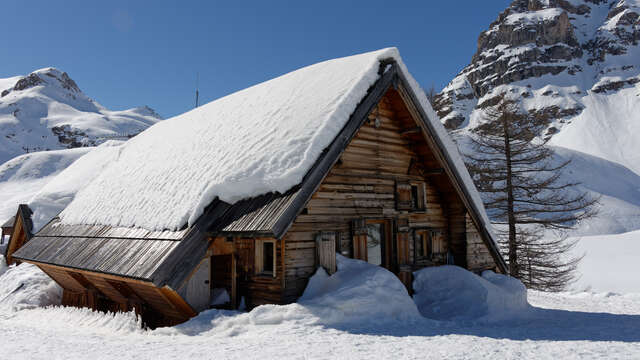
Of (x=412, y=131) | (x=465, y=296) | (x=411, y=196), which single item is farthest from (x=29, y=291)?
(x=465, y=296)

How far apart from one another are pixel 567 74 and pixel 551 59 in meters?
8.08

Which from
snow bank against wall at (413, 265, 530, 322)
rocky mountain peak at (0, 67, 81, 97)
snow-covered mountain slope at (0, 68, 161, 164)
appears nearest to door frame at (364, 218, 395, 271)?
snow bank against wall at (413, 265, 530, 322)

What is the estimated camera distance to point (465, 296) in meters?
11.2

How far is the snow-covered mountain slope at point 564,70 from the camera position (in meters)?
101

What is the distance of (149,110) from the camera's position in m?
178

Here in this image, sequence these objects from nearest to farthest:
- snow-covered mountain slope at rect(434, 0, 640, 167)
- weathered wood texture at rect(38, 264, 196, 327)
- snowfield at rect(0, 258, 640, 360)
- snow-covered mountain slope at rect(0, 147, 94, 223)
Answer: snowfield at rect(0, 258, 640, 360)
weathered wood texture at rect(38, 264, 196, 327)
snow-covered mountain slope at rect(0, 147, 94, 223)
snow-covered mountain slope at rect(434, 0, 640, 167)

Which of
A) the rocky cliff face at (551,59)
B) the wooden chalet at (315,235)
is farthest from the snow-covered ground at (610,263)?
the rocky cliff face at (551,59)

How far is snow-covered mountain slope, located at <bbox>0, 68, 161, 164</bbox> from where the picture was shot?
351 ft

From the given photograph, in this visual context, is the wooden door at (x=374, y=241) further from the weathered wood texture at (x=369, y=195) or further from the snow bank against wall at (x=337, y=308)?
the snow bank against wall at (x=337, y=308)

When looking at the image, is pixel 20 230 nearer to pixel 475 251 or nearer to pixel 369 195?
pixel 369 195

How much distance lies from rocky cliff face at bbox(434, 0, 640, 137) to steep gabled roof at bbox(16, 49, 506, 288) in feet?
351

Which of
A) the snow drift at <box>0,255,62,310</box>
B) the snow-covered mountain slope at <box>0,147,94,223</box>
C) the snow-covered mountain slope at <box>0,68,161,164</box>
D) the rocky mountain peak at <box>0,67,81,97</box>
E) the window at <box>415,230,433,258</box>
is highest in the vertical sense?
the rocky mountain peak at <box>0,67,81,97</box>

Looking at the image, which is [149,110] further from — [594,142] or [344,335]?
[344,335]

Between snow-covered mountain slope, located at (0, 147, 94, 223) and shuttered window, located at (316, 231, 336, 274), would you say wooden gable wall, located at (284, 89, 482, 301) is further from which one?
snow-covered mountain slope, located at (0, 147, 94, 223)
